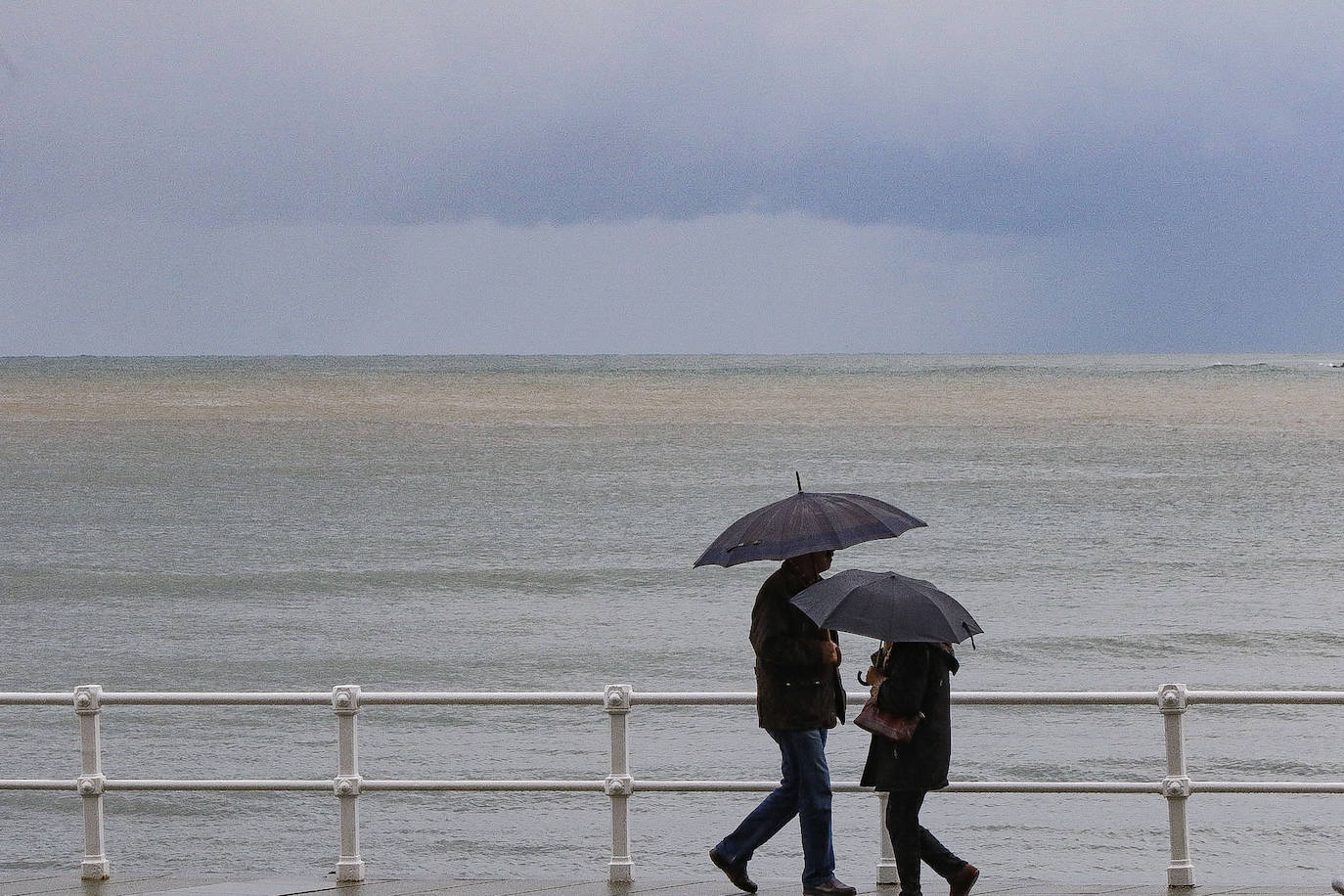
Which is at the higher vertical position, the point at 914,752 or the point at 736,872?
the point at 914,752

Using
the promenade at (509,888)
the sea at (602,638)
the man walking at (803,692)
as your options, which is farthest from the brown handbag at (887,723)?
the sea at (602,638)

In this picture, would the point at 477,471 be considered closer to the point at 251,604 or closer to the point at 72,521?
the point at 72,521

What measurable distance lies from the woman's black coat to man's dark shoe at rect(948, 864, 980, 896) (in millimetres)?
367

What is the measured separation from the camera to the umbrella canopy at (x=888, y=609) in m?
6.40

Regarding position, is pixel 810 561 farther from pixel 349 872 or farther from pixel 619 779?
pixel 349 872

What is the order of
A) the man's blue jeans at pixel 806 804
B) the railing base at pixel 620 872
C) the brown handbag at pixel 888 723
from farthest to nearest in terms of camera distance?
1. the railing base at pixel 620 872
2. the man's blue jeans at pixel 806 804
3. the brown handbag at pixel 888 723

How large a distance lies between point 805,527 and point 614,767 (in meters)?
1.52

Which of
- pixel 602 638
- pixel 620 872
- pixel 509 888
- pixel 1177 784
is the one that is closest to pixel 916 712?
pixel 1177 784

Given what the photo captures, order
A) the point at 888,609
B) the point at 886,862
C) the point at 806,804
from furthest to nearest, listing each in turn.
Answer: the point at 886,862, the point at 806,804, the point at 888,609

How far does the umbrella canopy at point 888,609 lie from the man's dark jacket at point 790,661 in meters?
0.30

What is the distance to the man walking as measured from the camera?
7.00m

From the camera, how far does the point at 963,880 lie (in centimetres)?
688

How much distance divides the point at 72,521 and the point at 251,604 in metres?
21.2

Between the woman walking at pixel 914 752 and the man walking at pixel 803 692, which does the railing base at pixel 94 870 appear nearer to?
the man walking at pixel 803 692
